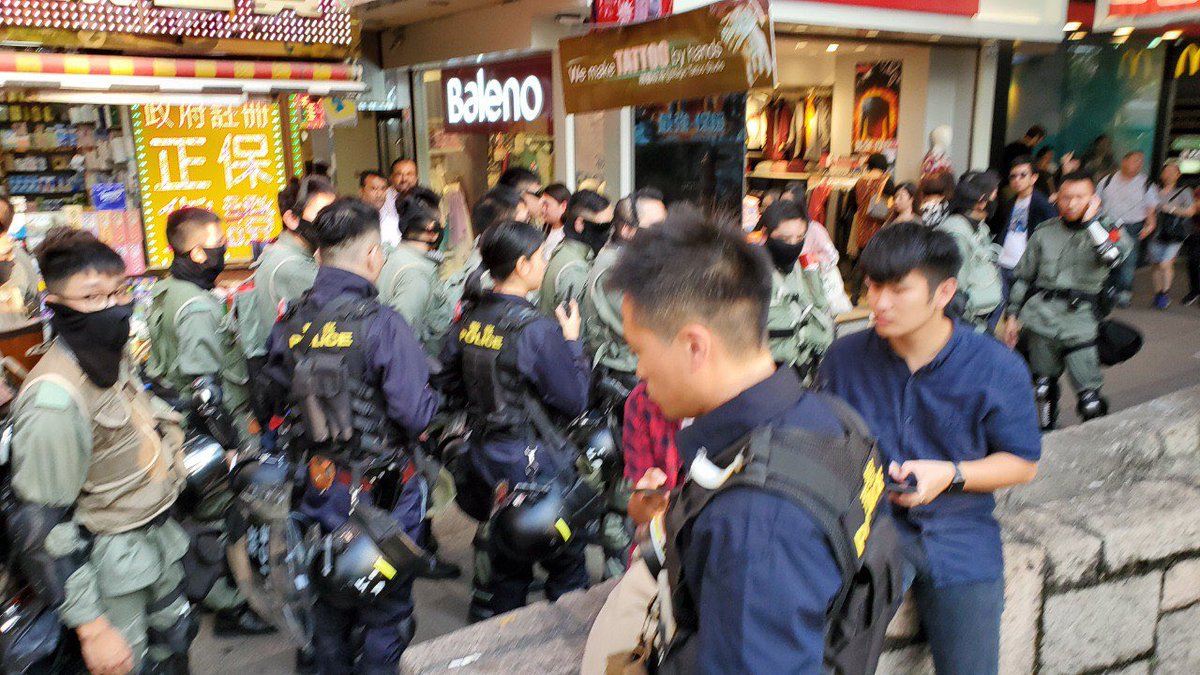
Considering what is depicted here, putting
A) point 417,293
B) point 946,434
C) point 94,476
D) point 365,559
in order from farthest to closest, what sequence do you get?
point 417,293, point 365,559, point 94,476, point 946,434

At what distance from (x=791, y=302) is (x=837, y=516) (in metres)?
3.62

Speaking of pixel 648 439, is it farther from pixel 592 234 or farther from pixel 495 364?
pixel 592 234

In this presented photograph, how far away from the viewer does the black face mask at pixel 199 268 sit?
166 inches

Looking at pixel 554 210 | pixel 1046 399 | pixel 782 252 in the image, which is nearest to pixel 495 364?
pixel 782 252

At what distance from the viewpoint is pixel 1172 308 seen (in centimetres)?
1023

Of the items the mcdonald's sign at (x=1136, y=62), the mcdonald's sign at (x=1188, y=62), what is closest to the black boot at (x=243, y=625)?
the mcdonald's sign at (x=1188, y=62)

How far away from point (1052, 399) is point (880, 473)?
494 centimetres

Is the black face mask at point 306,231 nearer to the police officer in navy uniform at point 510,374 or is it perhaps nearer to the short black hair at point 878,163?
the police officer in navy uniform at point 510,374

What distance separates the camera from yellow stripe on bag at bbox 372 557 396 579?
299 centimetres

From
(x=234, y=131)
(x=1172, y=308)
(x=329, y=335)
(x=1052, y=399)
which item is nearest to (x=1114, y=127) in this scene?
(x=1172, y=308)

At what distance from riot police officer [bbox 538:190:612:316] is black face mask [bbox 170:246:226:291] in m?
1.84

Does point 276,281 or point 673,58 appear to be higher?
point 673,58

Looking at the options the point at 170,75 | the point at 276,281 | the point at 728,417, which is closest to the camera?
the point at 728,417

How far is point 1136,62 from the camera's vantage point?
1266cm
